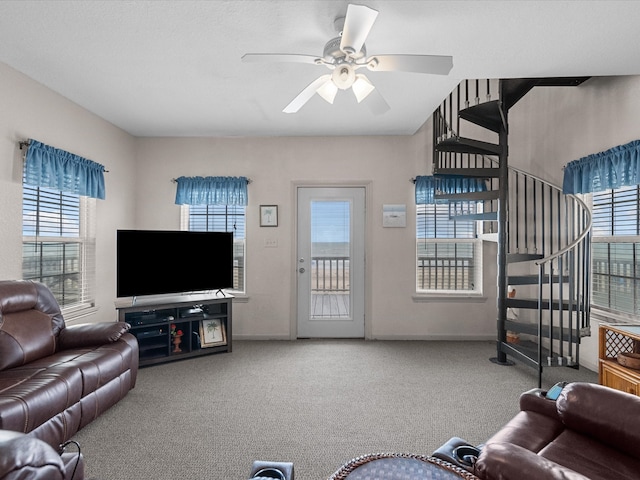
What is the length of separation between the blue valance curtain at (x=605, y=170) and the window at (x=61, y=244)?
16.2 feet

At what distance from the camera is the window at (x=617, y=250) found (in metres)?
2.88

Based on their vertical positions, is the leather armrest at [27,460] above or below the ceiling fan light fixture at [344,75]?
below

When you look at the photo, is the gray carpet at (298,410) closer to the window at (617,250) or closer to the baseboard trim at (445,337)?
the baseboard trim at (445,337)

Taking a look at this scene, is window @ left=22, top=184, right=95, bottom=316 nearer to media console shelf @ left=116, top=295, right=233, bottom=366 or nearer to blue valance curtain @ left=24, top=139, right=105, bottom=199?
blue valance curtain @ left=24, top=139, right=105, bottom=199

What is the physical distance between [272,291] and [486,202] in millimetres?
2980

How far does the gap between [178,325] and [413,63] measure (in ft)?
11.2

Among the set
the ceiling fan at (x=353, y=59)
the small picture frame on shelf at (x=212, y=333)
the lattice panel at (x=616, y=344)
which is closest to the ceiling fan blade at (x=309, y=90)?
the ceiling fan at (x=353, y=59)

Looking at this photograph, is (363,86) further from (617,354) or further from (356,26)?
(617,354)

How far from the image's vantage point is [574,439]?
1405 millimetres

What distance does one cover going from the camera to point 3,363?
219cm

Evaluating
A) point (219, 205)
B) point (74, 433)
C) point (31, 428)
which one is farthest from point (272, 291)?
point (31, 428)

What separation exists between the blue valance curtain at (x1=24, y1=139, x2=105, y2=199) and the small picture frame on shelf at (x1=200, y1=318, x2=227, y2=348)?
5.82 feet

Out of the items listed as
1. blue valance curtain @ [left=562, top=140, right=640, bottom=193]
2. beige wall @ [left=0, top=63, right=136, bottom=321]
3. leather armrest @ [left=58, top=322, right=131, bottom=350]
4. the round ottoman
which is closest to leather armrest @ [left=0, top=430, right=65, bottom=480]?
the round ottoman

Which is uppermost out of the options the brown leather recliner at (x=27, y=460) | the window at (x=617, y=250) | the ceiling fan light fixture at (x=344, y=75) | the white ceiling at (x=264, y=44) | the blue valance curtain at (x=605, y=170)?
the white ceiling at (x=264, y=44)
